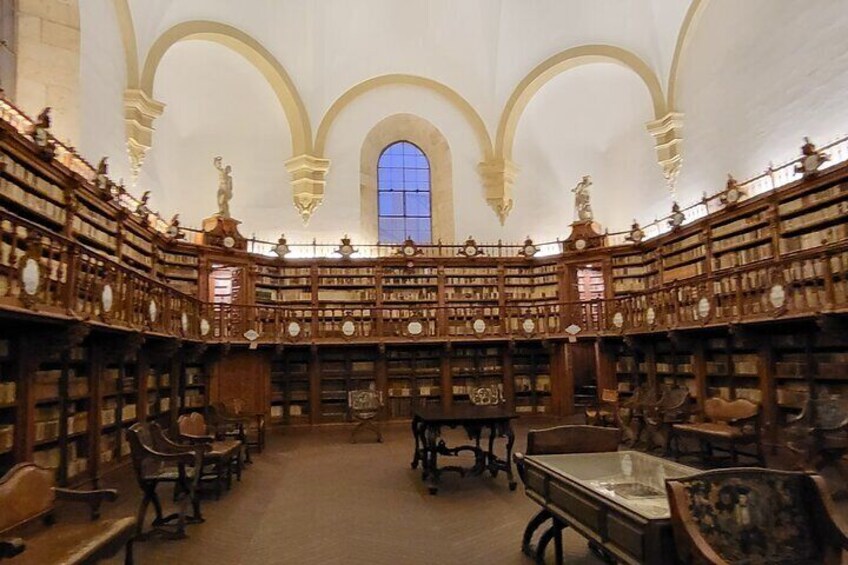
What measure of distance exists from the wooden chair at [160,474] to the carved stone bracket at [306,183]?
340 inches

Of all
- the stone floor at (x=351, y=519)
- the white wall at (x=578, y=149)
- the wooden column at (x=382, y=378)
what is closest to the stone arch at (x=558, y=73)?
the white wall at (x=578, y=149)

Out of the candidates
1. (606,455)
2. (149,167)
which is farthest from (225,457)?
(149,167)

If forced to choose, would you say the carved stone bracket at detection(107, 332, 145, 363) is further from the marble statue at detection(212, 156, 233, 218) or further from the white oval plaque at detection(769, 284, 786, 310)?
the white oval plaque at detection(769, 284, 786, 310)

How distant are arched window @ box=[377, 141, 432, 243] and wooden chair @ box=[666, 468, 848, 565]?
469 inches

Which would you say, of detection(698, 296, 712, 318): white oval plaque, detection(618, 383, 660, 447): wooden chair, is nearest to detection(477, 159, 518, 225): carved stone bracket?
detection(618, 383, 660, 447): wooden chair

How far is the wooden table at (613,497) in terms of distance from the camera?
7.97ft

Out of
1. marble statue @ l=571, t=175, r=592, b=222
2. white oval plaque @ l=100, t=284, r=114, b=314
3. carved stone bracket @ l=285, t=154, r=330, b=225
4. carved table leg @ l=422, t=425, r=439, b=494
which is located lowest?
carved table leg @ l=422, t=425, r=439, b=494

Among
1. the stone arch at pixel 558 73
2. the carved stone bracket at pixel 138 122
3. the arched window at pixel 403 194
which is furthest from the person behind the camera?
the arched window at pixel 403 194

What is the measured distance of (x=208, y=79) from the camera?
1298 cm

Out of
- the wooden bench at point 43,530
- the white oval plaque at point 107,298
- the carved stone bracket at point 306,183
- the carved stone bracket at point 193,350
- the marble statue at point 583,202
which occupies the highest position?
the carved stone bracket at point 306,183

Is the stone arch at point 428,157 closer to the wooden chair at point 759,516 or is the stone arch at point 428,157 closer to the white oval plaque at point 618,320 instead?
the white oval plaque at point 618,320

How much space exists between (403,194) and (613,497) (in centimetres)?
1222

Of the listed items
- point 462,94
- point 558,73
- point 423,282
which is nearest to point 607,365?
point 423,282

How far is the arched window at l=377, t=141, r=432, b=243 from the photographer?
46.8ft
